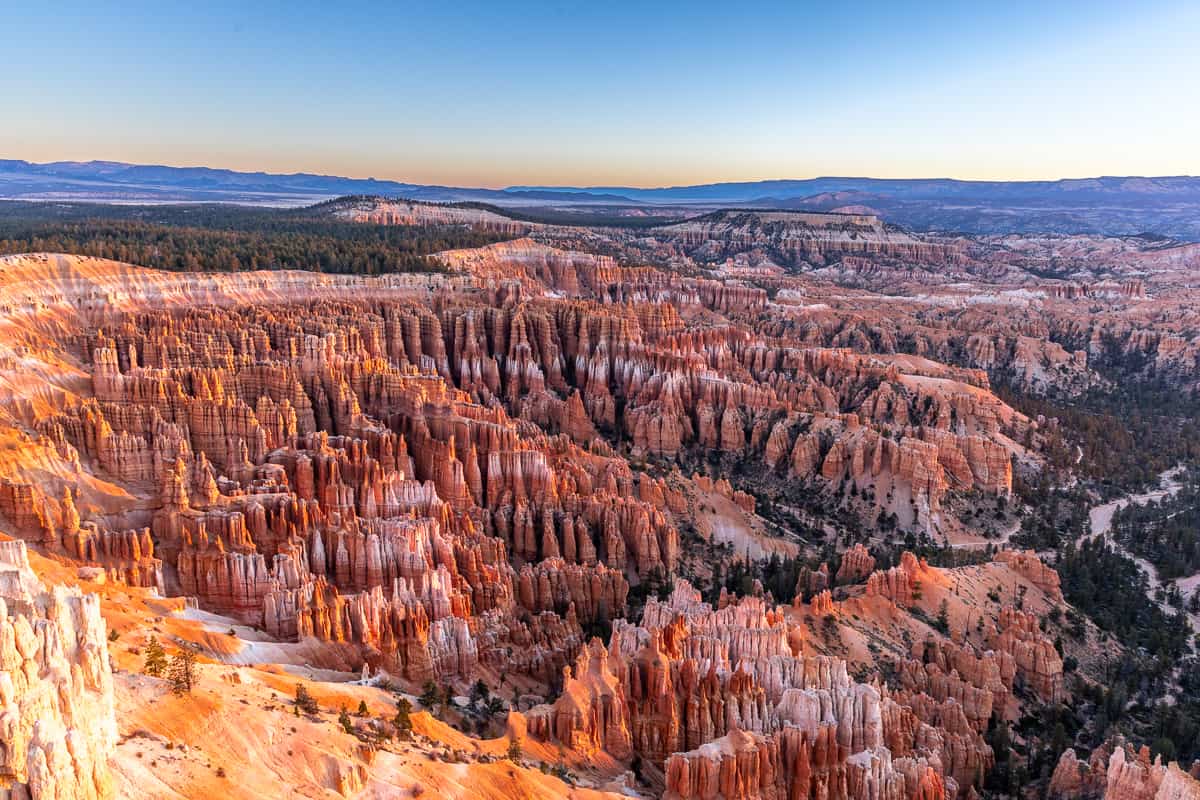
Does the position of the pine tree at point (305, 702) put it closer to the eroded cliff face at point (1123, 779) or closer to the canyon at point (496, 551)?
the canyon at point (496, 551)

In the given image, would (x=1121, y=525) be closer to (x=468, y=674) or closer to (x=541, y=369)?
(x=541, y=369)

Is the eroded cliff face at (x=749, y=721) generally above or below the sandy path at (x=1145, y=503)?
above

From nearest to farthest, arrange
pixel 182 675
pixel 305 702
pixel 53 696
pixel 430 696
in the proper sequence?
pixel 53 696 < pixel 182 675 < pixel 305 702 < pixel 430 696

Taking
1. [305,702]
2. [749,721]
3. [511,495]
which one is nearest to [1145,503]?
[511,495]

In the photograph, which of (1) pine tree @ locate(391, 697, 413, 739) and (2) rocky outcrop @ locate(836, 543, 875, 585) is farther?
(2) rocky outcrop @ locate(836, 543, 875, 585)

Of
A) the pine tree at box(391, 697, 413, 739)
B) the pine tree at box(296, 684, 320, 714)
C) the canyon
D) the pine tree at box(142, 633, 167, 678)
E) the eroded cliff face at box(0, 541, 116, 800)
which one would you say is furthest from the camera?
the pine tree at box(391, 697, 413, 739)

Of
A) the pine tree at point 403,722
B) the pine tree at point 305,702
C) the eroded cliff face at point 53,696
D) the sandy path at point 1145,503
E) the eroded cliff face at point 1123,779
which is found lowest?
the sandy path at point 1145,503

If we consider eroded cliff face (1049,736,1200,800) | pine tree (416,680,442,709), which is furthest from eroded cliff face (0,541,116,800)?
eroded cliff face (1049,736,1200,800)

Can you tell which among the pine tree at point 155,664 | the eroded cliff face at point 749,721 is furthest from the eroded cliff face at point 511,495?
the pine tree at point 155,664

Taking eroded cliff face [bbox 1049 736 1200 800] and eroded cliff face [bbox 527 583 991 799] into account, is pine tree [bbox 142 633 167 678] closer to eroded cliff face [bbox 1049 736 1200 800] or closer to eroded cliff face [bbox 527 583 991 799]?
eroded cliff face [bbox 527 583 991 799]

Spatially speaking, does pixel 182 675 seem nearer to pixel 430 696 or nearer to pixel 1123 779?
pixel 430 696
